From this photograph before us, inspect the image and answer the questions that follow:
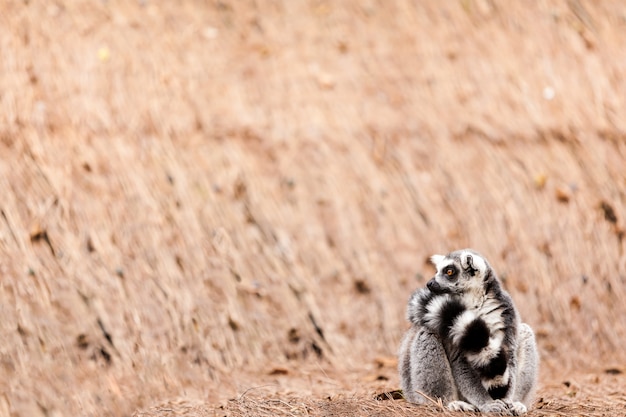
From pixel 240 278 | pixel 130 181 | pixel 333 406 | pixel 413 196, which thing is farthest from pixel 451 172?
pixel 333 406

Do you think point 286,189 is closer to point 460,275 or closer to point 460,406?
point 460,275

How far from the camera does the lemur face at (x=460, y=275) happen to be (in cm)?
555

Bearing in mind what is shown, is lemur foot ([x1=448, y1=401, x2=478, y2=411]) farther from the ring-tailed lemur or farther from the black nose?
the black nose

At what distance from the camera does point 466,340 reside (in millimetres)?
5441

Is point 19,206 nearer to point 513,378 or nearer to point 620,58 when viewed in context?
point 513,378

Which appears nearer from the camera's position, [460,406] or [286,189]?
[460,406]

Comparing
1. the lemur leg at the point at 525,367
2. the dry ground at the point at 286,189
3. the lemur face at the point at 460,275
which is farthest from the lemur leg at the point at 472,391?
the dry ground at the point at 286,189

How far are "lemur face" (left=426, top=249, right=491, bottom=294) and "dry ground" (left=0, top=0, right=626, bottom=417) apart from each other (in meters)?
1.56

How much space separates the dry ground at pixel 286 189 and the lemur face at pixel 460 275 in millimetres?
1563

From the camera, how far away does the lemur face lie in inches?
219

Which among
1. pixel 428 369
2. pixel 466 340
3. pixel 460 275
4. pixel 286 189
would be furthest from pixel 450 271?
pixel 286 189

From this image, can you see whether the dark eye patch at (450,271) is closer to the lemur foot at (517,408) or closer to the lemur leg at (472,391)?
the lemur leg at (472,391)

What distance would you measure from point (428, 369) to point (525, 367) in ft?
2.25

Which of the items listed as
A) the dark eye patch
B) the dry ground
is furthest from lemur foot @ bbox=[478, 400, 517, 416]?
the dry ground
